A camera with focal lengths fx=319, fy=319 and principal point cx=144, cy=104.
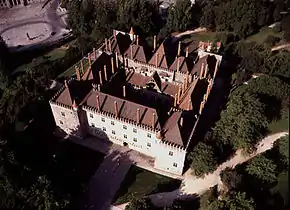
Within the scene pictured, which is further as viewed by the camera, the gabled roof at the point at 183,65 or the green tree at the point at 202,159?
the gabled roof at the point at 183,65

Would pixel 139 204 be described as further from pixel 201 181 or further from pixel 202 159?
pixel 202 159

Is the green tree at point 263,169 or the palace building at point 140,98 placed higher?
the palace building at point 140,98

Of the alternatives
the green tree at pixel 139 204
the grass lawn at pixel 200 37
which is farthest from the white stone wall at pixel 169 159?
the grass lawn at pixel 200 37

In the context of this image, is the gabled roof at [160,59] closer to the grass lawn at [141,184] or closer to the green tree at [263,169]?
the grass lawn at [141,184]

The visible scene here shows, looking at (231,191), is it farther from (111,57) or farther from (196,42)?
(196,42)

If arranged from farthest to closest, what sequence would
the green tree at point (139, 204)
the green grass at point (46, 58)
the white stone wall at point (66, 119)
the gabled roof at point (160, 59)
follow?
the green grass at point (46, 58), the gabled roof at point (160, 59), the white stone wall at point (66, 119), the green tree at point (139, 204)

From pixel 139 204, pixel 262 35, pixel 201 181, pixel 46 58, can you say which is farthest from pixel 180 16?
pixel 139 204
